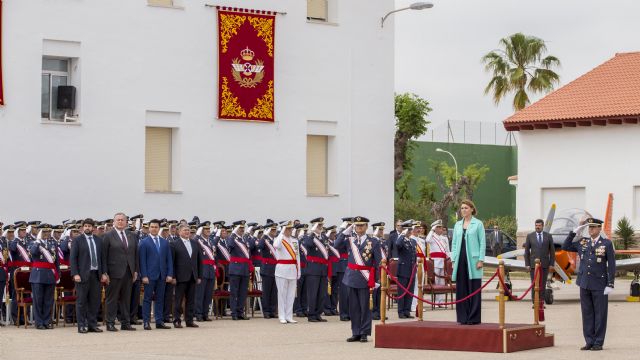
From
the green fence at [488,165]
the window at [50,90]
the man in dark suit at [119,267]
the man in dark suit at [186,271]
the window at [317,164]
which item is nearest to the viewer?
the man in dark suit at [119,267]

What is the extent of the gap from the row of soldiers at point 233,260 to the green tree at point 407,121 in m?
37.4

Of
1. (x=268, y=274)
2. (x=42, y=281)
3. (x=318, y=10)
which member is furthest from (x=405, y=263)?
(x=318, y=10)

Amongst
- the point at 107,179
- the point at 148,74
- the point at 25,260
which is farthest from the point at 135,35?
the point at 25,260

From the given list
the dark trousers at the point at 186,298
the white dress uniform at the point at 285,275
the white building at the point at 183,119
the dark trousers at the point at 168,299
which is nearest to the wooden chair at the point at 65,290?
the dark trousers at the point at 168,299

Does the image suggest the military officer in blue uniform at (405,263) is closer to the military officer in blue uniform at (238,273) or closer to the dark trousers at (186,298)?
the military officer in blue uniform at (238,273)

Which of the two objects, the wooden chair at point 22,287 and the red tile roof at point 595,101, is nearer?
the wooden chair at point 22,287

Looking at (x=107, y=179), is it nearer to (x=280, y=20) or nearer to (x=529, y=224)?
(x=280, y=20)

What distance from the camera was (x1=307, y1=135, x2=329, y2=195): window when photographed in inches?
1350

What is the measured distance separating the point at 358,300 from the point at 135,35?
42.7 ft

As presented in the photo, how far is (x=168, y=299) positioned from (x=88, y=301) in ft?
6.42

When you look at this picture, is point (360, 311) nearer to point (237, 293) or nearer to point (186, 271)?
point (186, 271)

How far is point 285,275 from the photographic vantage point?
24734 millimetres

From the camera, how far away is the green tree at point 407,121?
65188 millimetres

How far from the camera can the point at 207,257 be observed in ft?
81.4
